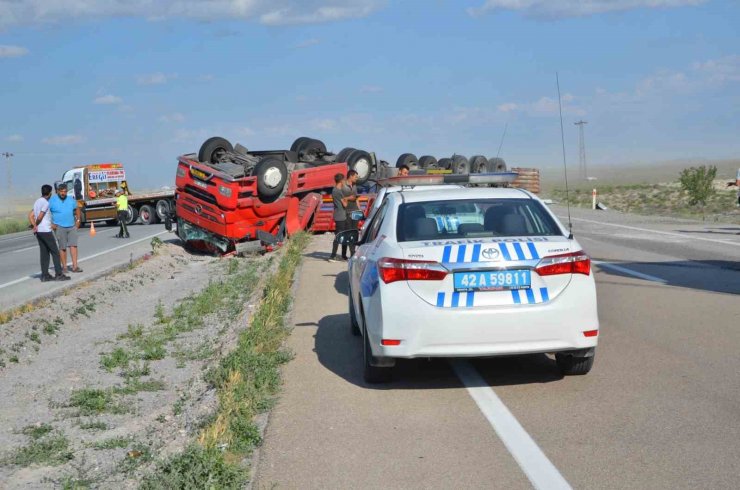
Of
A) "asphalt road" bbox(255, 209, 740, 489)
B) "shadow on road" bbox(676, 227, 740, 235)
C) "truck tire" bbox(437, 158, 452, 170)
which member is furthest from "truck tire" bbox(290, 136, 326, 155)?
"asphalt road" bbox(255, 209, 740, 489)

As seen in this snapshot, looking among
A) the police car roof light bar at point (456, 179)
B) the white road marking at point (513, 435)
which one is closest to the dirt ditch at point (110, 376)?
the white road marking at point (513, 435)

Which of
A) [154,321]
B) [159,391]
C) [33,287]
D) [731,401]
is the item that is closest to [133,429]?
[159,391]

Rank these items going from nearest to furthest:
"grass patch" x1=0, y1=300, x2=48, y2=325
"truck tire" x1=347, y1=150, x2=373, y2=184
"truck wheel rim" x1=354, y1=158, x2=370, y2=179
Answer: "grass patch" x1=0, y1=300, x2=48, y2=325
"truck tire" x1=347, y1=150, x2=373, y2=184
"truck wheel rim" x1=354, y1=158, x2=370, y2=179

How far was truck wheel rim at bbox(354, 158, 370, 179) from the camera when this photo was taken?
26188mm

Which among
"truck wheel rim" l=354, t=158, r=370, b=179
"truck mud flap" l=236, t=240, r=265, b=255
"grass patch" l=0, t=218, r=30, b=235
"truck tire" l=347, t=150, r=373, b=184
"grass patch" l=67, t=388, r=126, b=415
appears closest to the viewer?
"grass patch" l=67, t=388, r=126, b=415

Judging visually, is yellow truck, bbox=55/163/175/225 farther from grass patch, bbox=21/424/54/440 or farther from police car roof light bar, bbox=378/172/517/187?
grass patch, bbox=21/424/54/440

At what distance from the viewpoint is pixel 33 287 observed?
18453 mm

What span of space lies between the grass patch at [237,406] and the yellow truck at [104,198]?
3159 cm

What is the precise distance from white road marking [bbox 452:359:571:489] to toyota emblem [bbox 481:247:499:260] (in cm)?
105

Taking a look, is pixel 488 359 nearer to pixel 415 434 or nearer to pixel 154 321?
pixel 415 434

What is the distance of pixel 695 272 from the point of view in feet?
50.1

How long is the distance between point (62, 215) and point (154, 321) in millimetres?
5677

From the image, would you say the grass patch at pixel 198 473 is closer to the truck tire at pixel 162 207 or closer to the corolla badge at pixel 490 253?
the corolla badge at pixel 490 253

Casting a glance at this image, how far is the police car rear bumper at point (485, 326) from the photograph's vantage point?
271 inches
